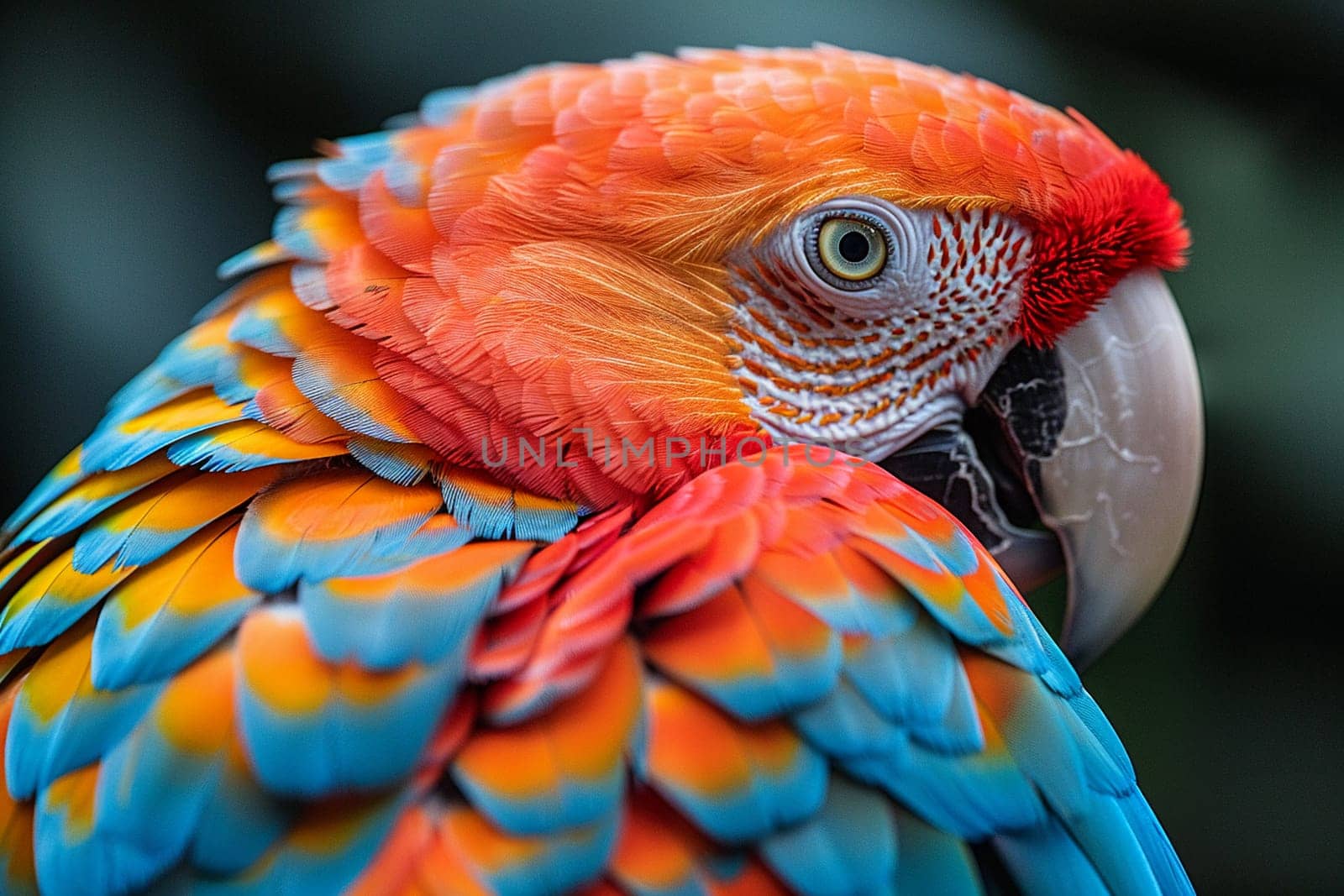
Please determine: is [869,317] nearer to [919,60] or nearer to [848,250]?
[848,250]

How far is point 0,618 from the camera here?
0.64m

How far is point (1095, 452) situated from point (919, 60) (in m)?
0.55

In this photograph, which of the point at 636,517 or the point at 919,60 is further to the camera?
the point at 919,60

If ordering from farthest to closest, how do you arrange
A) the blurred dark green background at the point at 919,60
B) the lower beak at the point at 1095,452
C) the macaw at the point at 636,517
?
1. the blurred dark green background at the point at 919,60
2. the lower beak at the point at 1095,452
3. the macaw at the point at 636,517

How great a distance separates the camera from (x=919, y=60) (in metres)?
1.06

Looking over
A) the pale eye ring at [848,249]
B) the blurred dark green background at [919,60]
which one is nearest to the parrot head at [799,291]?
the pale eye ring at [848,249]

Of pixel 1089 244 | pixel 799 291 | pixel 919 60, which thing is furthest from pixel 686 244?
pixel 919 60

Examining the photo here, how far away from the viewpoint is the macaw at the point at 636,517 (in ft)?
1.51

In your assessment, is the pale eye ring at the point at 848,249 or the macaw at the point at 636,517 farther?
the pale eye ring at the point at 848,249

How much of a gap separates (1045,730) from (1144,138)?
2.54ft

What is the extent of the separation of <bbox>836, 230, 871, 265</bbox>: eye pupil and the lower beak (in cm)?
14

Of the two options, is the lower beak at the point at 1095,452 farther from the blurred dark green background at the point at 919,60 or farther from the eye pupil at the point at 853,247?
the blurred dark green background at the point at 919,60

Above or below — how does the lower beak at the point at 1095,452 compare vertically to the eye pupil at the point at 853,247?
below

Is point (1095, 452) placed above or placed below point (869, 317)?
below
